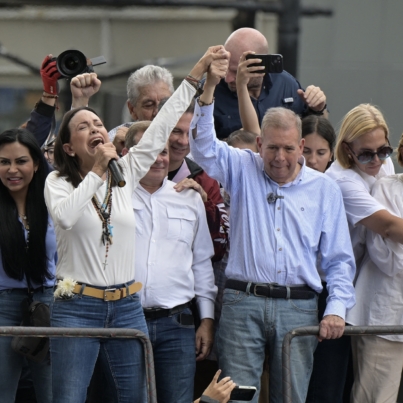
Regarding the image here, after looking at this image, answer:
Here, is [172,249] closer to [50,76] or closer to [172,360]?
[172,360]

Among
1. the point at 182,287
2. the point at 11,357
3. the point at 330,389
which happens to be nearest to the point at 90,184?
the point at 182,287

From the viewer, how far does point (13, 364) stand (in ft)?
14.1

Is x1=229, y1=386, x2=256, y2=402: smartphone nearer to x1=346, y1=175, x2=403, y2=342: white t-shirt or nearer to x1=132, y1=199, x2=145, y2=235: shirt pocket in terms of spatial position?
x1=346, y1=175, x2=403, y2=342: white t-shirt

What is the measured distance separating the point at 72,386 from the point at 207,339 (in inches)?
30.3

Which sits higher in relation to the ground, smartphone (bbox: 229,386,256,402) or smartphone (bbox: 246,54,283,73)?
smartphone (bbox: 246,54,283,73)

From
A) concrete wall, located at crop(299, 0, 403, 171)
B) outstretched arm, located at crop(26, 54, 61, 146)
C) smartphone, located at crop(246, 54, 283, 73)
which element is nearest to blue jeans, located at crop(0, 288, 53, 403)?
outstretched arm, located at crop(26, 54, 61, 146)

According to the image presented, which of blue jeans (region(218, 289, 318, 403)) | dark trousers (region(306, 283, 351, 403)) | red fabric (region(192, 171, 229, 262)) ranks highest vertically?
red fabric (region(192, 171, 229, 262))

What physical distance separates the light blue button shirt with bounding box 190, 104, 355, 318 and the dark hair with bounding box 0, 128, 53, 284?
0.88 metres

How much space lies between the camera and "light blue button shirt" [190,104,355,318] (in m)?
4.05

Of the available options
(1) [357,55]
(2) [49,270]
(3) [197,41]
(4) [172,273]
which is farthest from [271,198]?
(3) [197,41]

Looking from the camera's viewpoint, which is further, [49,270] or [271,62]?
[271,62]

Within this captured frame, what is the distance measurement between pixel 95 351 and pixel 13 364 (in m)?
0.66

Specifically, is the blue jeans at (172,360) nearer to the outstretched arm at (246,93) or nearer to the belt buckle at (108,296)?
the belt buckle at (108,296)

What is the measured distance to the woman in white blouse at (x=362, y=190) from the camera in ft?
13.9
